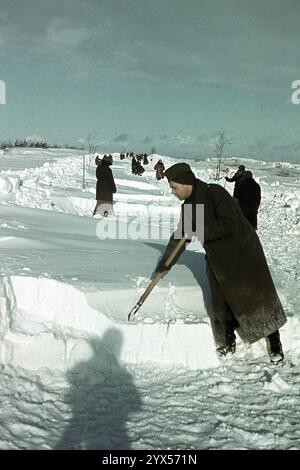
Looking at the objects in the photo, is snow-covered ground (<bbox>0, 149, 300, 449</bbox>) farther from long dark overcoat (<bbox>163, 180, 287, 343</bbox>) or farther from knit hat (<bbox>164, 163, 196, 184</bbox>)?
knit hat (<bbox>164, 163, 196, 184</bbox>)

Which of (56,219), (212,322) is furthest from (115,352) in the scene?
(56,219)

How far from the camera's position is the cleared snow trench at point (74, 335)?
3654mm

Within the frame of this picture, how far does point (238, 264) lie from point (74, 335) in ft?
4.71

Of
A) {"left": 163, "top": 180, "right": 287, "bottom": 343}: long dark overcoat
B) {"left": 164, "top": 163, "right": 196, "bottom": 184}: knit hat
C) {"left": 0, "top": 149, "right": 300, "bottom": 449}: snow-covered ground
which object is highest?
{"left": 164, "top": 163, "right": 196, "bottom": 184}: knit hat

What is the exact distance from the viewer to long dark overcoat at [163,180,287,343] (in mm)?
3529

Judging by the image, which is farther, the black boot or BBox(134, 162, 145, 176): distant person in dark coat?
BBox(134, 162, 145, 176): distant person in dark coat

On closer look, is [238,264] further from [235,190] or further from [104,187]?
[104,187]

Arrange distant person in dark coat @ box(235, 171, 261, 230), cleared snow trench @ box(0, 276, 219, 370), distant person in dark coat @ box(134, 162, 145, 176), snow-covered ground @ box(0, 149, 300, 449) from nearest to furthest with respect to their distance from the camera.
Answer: snow-covered ground @ box(0, 149, 300, 449) → cleared snow trench @ box(0, 276, 219, 370) → distant person in dark coat @ box(235, 171, 261, 230) → distant person in dark coat @ box(134, 162, 145, 176)

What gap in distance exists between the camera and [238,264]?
3568 millimetres

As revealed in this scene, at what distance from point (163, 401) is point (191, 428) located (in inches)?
14.4

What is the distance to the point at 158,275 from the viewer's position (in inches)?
148

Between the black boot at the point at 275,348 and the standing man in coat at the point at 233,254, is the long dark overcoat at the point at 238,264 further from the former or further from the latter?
the black boot at the point at 275,348

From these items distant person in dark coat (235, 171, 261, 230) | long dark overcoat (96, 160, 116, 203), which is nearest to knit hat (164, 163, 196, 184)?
distant person in dark coat (235, 171, 261, 230)
